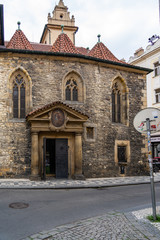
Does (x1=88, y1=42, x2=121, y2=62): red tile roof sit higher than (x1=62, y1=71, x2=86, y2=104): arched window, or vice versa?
(x1=88, y1=42, x2=121, y2=62): red tile roof

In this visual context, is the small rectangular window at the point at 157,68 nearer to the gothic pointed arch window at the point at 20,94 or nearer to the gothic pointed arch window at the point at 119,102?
the gothic pointed arch window at the point at 119,102

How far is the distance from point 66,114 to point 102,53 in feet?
20.2

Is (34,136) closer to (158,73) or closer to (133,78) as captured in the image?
(133,78)

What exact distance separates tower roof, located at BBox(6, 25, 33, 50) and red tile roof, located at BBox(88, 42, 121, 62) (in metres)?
4.43

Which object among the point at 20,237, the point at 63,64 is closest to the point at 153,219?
the point at 20,237

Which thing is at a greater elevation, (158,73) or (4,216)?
(158,73)

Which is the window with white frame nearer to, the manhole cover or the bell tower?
the bell tower

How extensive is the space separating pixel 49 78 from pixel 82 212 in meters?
10.3

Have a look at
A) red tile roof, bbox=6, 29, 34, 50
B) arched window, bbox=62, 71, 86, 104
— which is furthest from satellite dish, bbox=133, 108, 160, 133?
red tile roof, bbox=6, 29, 34, 50

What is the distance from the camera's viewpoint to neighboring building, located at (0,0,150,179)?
14758mm

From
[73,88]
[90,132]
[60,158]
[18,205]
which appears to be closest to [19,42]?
[73,88]

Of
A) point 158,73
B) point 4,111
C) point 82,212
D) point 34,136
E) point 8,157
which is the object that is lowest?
point 82,212

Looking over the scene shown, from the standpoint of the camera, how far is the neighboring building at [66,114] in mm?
14758

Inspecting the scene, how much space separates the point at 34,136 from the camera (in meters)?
14.4
